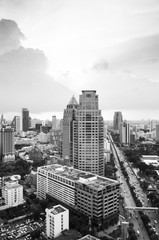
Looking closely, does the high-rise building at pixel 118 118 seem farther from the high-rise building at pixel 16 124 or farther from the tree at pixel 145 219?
the tree at pixel 145 219

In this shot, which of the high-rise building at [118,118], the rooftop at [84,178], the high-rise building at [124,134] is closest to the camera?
the rooftop at [84,178]

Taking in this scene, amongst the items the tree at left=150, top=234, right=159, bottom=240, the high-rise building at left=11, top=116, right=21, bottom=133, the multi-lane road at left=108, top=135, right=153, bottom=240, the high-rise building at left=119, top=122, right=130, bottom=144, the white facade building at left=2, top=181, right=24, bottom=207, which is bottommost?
the multi-lane road at left=108, top=135, right=153, bottom=240

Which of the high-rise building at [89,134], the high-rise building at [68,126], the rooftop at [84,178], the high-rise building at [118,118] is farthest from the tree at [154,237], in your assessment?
the high-rise building at [118,118]

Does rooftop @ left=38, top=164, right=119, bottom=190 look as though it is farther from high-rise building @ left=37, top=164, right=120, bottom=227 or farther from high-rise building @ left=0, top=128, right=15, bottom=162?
high-rise building @ left=0, top=128, right=15, bottom=162

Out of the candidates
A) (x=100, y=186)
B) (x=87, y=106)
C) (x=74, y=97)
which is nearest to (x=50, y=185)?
(x=100, y=186)

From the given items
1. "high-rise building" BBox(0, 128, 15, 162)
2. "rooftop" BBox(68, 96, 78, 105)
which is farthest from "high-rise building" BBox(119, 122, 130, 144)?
"high-rise building" BBox(0, 128, 15, 162)
